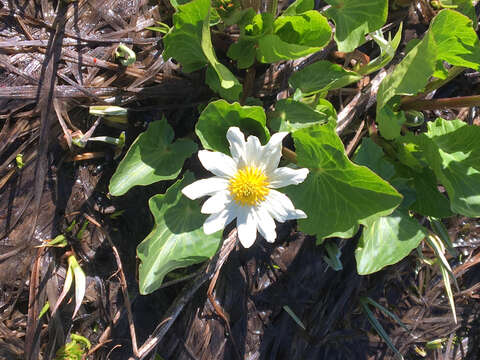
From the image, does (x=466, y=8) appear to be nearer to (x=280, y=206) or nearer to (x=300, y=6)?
(x=300, y=6)

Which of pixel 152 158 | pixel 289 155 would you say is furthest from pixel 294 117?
pixel 152 158

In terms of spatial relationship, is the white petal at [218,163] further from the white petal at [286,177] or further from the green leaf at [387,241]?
the green leaf at [387,241]

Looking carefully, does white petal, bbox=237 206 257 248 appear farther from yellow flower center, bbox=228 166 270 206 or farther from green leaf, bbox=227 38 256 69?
green leaf, bbox=227 38 256 69

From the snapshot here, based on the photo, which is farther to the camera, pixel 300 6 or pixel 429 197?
pixel 429 197

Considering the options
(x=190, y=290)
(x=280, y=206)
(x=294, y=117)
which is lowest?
(x=190, y=290)

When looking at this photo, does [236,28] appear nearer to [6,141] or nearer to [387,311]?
[6,141]

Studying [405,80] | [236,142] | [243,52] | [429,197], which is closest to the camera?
[236,142]
